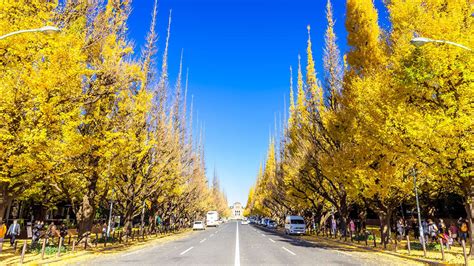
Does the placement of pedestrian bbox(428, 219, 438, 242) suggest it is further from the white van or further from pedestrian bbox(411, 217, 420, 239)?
the white van

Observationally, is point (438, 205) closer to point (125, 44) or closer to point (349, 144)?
point (349, 144)

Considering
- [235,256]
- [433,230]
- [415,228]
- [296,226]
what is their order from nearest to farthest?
[235,256]
[433,230]
[415,228]
[296,226]

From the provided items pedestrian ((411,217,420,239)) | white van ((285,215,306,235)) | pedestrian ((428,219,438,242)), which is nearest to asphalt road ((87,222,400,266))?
pedestrian ((428,219,438,242))

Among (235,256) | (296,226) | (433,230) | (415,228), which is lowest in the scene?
(235,256)

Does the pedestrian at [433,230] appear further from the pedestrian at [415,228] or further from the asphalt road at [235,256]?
the asphalt road at [235,256]

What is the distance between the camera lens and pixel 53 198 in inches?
1125

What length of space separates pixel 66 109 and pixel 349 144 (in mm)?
15947

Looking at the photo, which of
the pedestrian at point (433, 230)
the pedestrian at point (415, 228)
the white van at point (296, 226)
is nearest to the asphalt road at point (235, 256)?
the pedestrian at point (433, 230)

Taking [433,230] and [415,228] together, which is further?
[415,228]

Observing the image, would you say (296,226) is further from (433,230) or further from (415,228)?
(433,230)

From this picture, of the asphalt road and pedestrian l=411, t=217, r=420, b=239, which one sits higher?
pedestrian l=411, t=217, r=420, b=239

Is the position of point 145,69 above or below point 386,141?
above

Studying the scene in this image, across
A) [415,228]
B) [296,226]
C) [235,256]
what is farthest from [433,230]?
[235,256]

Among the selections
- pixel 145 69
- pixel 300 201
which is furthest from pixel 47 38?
pixel 300 201
